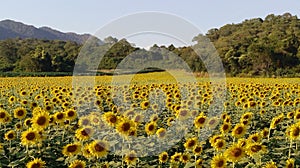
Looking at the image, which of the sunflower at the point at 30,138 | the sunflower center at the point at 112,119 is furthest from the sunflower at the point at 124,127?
the sunflower at the point at 30,138

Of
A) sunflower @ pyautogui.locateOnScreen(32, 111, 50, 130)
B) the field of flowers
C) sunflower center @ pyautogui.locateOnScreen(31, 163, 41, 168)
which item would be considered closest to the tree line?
the field of flowers

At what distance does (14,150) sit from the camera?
4742 millimetres

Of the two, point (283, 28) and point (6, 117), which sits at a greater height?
point (283, 28)

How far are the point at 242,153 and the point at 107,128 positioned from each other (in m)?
1.96

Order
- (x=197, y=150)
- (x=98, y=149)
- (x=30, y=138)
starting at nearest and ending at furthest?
(x=98, y=149) → (x=197, y=150) → (x=30, y=138)

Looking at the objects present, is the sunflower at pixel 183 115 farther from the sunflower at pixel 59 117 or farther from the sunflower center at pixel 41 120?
the sunflower center at pixel 41 120

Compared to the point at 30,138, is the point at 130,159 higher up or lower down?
lower down

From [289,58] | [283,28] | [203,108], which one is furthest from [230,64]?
[203,108]

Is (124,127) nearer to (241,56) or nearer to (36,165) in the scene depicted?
(36,165)

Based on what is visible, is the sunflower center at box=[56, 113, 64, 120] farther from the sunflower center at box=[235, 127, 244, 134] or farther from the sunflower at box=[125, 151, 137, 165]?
the sunflower center at box=[235, 127, 244, 134]

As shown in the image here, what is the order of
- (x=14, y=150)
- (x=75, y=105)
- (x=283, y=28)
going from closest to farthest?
1. (x=14, y=150)
2. (x=75, y=105)
3. (x=283, y=28)

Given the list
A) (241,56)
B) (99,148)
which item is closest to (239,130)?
(99,148)

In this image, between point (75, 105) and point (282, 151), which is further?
point (75, 105)

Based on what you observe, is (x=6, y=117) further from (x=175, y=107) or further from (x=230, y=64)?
(x=230, y=64)
